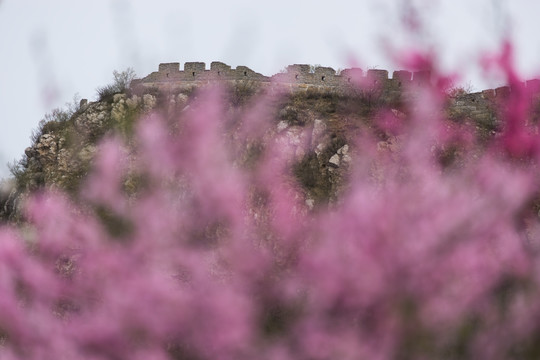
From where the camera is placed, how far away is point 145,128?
68.8ft

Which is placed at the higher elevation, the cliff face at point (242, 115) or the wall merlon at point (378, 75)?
the wall merlon at point (378, 75)

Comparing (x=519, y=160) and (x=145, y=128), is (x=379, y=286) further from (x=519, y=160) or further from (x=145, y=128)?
(x=145, y=128)

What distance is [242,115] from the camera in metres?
23.0

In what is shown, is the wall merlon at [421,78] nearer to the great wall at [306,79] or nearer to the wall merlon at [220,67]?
the great wall at [306,79]

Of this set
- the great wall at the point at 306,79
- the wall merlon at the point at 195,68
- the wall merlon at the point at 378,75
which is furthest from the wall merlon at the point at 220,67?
the wall merlon at the point at 378,75

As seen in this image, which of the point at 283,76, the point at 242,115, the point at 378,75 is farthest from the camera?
the point at 283,76

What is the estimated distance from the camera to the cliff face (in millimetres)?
21078

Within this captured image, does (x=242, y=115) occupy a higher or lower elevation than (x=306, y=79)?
lower

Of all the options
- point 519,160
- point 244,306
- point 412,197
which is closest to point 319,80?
point 519,160

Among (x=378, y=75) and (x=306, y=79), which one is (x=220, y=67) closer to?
(x=306, y=79)

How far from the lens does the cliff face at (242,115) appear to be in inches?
830

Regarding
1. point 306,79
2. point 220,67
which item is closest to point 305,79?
point 306,79

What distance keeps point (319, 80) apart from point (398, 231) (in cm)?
1607

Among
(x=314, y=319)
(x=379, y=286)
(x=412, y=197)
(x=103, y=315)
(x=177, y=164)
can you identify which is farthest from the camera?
(x=177, y=164)
